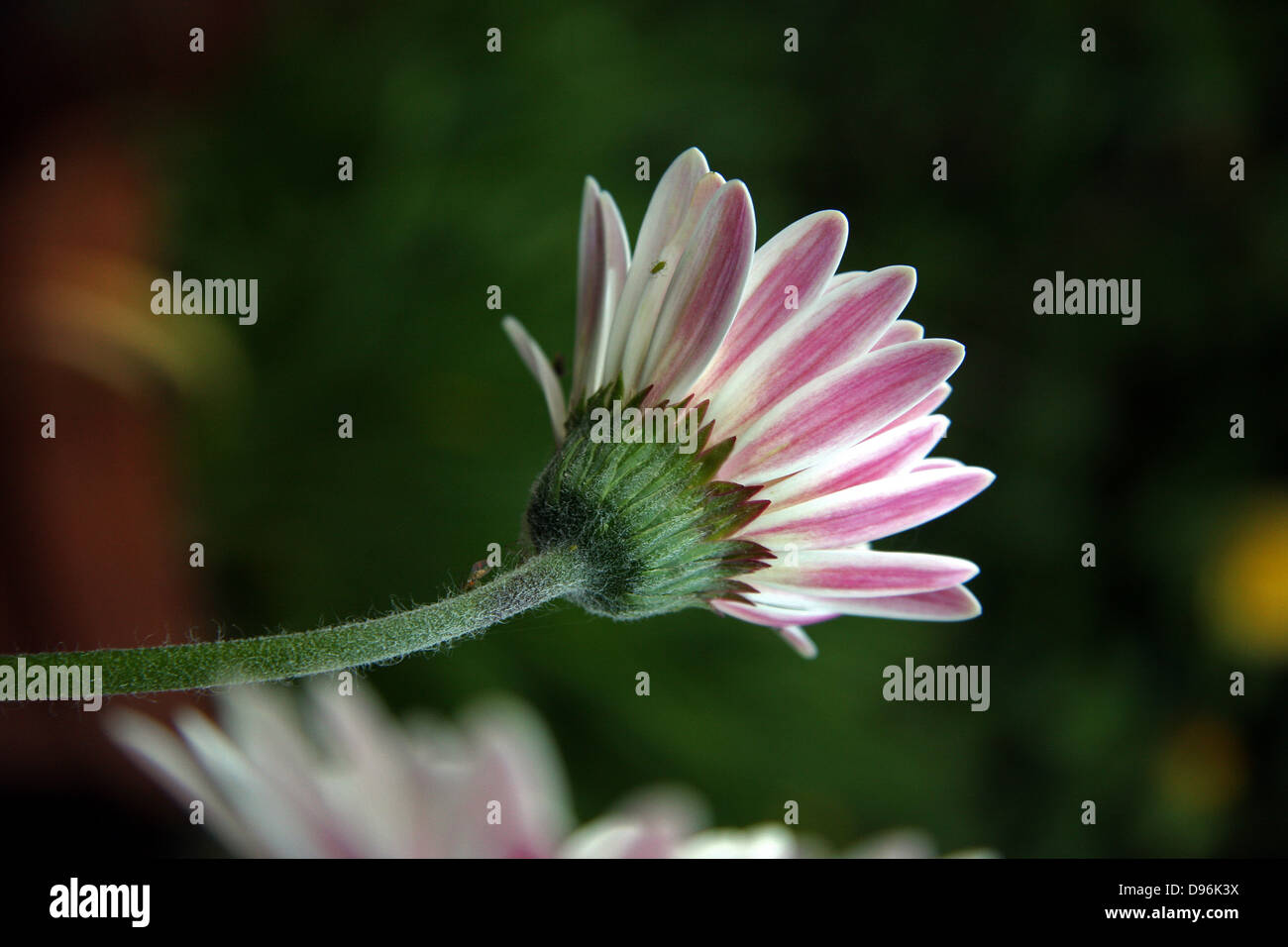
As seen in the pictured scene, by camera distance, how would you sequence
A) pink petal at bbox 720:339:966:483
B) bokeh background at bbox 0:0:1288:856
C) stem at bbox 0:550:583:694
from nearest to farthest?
stem at bbox 0:550:583:694
pink petal at bbox 720:339:966:483
bokeh background at bbox 0:0:1288:856

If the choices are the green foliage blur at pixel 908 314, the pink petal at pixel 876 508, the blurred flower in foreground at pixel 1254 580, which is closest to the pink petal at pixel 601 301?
the pink petal at pixel 876 508

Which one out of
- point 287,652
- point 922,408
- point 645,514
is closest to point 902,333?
point 922,408

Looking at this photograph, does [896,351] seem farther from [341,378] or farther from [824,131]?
[824,131]

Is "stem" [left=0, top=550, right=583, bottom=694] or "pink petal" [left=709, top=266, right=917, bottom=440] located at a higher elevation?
"pink petal" [left=709, top=266, right=917, bottom=440]

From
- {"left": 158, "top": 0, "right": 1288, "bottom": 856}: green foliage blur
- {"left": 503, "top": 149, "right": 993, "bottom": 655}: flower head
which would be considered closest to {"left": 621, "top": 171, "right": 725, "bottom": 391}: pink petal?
{"left": 503, "top": 149, "right": 993, "bottom": 655}: flower head

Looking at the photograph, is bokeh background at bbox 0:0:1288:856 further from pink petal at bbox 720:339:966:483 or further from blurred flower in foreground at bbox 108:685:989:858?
pink petal at bbox 720:339:966:483

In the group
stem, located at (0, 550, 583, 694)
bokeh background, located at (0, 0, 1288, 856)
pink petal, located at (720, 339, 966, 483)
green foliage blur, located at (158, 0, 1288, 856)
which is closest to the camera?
stem, located at (0, 550, 583, 694)

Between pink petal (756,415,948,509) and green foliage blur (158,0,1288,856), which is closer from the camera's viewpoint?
pink petal (756,415,948,509)
